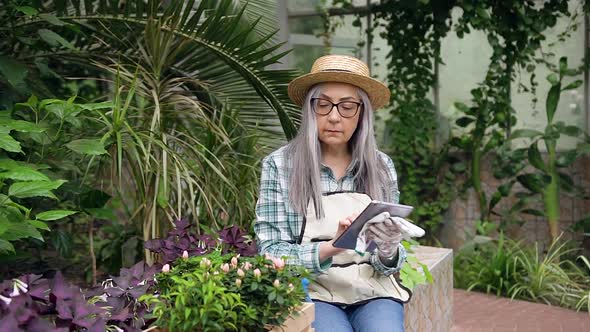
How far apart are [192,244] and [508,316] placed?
121 inches

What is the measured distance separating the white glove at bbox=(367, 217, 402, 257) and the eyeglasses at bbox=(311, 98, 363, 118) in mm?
500

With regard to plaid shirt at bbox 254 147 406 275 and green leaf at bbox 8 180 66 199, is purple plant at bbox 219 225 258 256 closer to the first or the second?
plaid shirt at bbox 254 147 406 275

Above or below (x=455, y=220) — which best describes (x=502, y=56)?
above

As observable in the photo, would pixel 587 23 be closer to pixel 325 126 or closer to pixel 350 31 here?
pixel 350 31

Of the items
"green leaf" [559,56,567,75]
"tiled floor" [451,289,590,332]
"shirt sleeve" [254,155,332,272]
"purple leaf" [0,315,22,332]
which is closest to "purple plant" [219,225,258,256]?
"shirt sleeve" [254,155,332,272]

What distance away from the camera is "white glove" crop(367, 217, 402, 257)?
2.09 meters

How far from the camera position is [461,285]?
5.47 meters

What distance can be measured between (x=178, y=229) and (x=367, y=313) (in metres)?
0.75

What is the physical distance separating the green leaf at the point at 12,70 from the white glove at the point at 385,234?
1.55 metres

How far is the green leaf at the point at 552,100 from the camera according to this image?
5.63 meters

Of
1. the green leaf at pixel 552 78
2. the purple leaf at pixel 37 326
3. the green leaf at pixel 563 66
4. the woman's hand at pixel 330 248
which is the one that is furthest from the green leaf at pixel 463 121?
the purple leaf at pixel 37 326

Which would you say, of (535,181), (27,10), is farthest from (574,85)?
(27,10)

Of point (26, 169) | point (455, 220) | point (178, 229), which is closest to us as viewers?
point (26, 169)

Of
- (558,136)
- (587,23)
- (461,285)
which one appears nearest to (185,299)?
(461,285)
